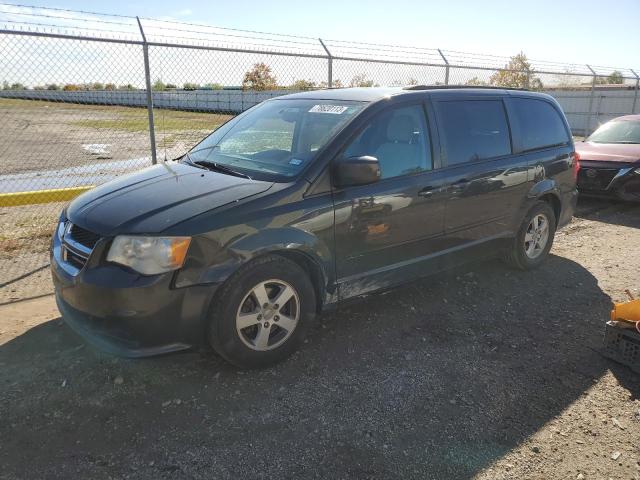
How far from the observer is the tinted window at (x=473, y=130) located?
165 inches

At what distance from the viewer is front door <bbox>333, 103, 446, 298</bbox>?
357 cm

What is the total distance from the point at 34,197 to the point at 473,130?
4861 mm

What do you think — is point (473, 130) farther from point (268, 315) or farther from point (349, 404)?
point (349, 404)

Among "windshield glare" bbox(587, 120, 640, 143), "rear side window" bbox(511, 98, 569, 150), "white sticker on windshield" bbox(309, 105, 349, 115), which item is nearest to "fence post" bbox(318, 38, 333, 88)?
"rear side window" bbox(511, 98, 569, 150)

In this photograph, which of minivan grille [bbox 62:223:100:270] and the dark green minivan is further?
minivan grille [bbox 62:223:100:270]

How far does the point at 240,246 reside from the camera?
120 inches

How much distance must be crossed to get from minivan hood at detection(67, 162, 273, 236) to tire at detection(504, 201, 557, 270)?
3005 mm

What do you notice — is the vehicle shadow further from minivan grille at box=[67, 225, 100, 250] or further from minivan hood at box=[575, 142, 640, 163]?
minivan hood at box=[575, 142, 640, 163]

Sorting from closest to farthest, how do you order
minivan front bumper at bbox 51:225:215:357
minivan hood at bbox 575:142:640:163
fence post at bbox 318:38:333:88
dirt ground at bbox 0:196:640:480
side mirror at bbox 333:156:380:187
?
dirt ground at bbox 0:196:640:480 < minivan front bumper at bbox 51:225:215:357 < side mirror at bbox 333:156:380:187 < fence post at bbox 318:38:333:88 < minivan hood at bbox 575:142:640:163

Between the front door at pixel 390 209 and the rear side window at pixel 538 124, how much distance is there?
4.89 feet

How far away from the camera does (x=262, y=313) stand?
3240 millimetres

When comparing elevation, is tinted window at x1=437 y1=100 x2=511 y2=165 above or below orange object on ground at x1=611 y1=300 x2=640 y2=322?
above

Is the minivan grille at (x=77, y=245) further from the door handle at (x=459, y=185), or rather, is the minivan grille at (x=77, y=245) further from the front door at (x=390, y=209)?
the door handle at (x=459, y=185)

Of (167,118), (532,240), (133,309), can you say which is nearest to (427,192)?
(532,240)
